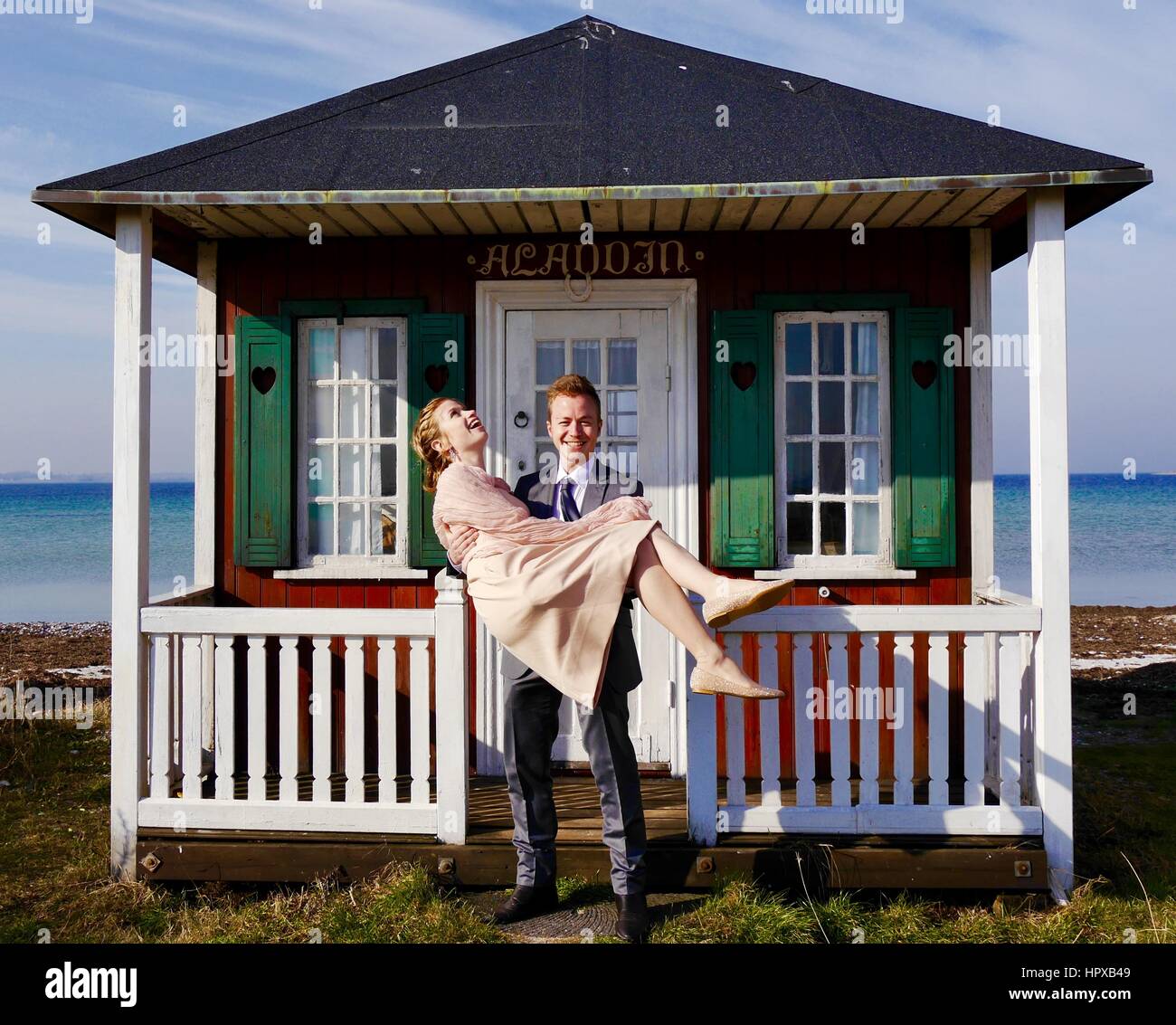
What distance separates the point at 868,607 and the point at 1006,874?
4.32 feet

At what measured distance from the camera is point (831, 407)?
5762 millimetres

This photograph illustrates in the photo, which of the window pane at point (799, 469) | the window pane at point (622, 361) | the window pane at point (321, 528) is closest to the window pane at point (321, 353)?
the window pane at point (321, 528)

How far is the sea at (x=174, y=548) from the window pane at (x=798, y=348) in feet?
81.8

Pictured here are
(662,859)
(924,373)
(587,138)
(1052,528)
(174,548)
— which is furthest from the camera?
(174,548)

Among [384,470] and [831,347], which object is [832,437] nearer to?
[831,347]

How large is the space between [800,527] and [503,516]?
2352mm

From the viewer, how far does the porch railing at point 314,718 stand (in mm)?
4539

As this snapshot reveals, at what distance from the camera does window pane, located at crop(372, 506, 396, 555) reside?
19.5ft

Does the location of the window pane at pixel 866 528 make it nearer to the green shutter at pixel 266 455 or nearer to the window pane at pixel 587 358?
the window pane at pixel 587 358

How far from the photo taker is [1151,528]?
4753cm

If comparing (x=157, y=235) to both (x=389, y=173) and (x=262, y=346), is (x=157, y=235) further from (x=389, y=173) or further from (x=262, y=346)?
(x=389, y=173)

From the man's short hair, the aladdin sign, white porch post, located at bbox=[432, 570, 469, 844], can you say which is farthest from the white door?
the man's short hair

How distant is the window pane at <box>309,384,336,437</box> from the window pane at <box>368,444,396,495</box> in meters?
0.29
